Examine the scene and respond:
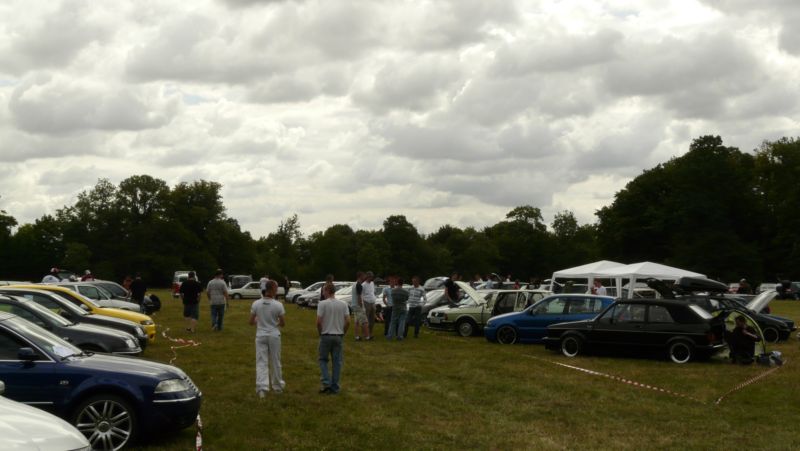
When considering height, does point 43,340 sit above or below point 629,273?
below

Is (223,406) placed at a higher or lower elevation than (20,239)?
lower

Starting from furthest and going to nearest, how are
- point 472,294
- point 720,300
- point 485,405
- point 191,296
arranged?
point 472,294
point 191,296
point 720,300
point 485,405

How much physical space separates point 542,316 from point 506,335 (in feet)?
3.61

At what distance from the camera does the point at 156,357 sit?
17516 millimetres

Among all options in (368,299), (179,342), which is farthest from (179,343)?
(368,299)

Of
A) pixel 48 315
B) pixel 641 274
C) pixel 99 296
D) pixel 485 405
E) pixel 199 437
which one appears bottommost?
pixel 485 405

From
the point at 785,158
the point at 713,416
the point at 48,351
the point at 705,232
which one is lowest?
the point at 713,416

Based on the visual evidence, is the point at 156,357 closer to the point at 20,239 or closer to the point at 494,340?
the point at 494,340

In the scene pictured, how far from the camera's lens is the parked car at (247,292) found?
5553 cm

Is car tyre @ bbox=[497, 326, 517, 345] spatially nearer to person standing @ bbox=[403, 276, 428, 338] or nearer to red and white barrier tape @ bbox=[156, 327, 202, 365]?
person standing @ bbox=[403, 276, 428, 338]

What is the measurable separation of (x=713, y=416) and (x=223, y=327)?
18.2 m

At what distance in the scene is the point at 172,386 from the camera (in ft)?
30.7

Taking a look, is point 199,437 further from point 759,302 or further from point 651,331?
point 759,302

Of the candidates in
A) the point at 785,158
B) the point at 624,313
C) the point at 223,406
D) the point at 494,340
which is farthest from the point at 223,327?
the point at 785,158
